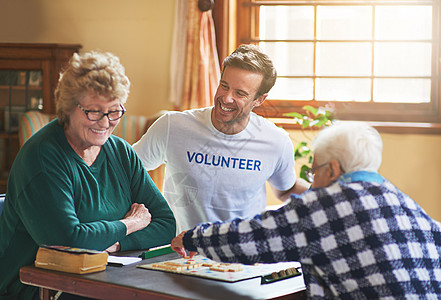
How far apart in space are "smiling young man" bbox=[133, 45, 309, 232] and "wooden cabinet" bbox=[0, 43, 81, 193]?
2276mm

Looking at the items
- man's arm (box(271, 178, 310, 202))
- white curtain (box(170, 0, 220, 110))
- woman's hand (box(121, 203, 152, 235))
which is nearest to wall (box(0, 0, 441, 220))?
white curtain (box(170, 0, 220, 110))

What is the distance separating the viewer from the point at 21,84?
485 centimetres

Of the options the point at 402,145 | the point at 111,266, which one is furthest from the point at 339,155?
the point at 402,145

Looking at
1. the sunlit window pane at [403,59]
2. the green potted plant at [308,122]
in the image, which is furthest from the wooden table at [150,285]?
the sunlit window pane at [403,59]

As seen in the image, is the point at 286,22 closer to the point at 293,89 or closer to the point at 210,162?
the point at 293,89

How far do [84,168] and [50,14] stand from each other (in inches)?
123

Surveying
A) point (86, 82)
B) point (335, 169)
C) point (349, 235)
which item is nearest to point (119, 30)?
point (86, 82)

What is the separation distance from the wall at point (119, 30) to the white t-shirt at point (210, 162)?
1.77m

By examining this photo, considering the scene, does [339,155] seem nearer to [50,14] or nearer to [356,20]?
[356,20]

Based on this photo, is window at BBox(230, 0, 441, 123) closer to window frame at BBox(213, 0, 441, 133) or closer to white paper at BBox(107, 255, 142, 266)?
window frame at BBox(213, 0, 441, 133)

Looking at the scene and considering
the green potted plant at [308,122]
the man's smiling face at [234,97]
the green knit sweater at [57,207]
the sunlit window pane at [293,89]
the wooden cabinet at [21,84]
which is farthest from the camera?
the wooden cabinet at [21,84]

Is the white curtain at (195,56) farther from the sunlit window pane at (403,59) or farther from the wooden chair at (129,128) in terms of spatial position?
the sunlit window pane at (403,59)

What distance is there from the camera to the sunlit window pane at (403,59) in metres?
4.41

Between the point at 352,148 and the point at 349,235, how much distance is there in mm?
256
